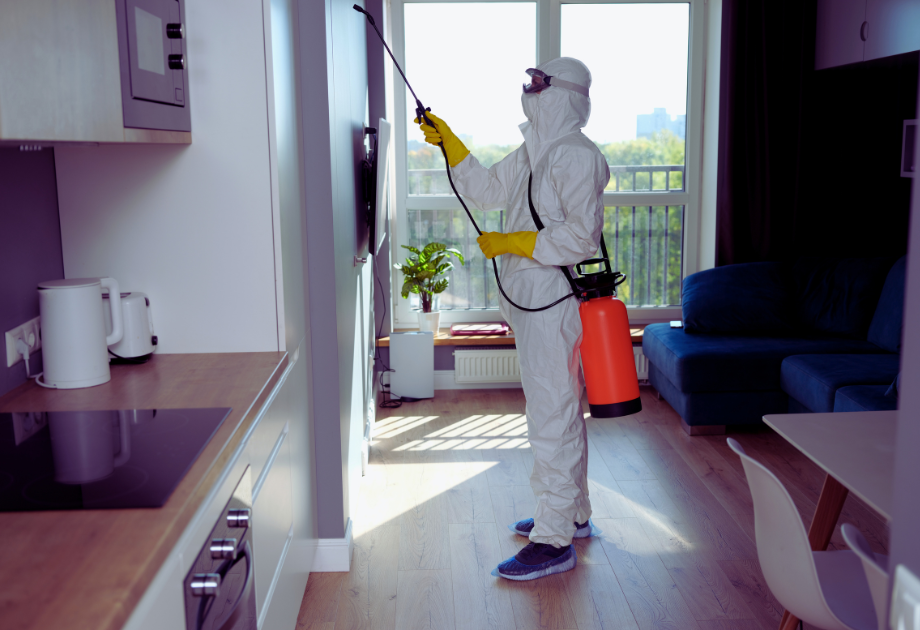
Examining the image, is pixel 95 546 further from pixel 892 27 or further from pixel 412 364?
pixel 892 27

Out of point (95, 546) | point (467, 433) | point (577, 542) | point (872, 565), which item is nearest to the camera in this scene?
point (95, 546)

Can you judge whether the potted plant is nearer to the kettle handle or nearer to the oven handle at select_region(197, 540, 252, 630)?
the kettle handle

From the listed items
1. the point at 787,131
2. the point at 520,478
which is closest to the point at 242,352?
the point at 520,478

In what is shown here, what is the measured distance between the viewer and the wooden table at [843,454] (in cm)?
152

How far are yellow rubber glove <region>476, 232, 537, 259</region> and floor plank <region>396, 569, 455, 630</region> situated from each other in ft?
3.63

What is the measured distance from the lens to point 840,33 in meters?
3.95

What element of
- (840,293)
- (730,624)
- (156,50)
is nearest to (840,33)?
(840,293)

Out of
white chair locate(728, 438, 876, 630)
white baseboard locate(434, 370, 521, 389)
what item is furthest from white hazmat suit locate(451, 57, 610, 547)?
white baseboard locate(434, 370, 521, 389)

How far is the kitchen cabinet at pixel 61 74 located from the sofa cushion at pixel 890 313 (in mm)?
3478

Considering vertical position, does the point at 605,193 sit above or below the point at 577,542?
above

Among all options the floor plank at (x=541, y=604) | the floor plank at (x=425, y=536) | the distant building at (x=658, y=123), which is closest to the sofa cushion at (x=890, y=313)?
the distant building at (x=658, y=123)

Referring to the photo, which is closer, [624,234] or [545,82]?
[545,82]

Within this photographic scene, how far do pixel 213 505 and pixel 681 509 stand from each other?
2.18 metres

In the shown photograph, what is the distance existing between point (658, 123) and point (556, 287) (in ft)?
8.35
